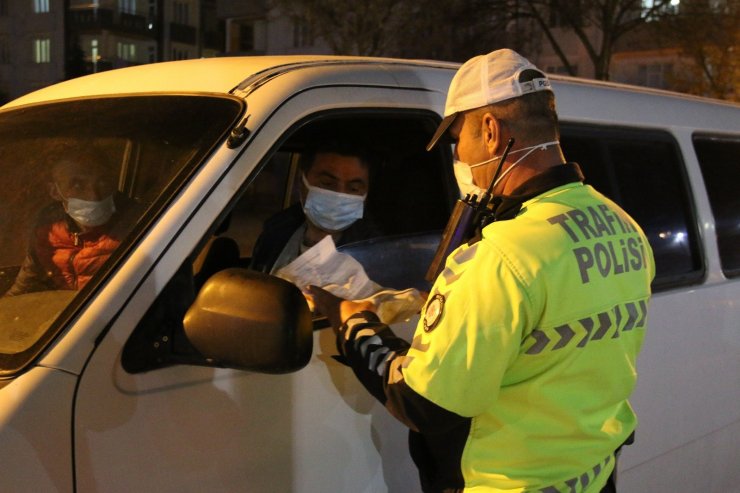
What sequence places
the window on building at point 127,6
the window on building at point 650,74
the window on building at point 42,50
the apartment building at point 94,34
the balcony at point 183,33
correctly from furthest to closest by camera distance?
the balcony at point 183,33 → the window on building at point 42,50 → the window on building at point 127,6 → the apartment building at point 94,34 → the window on building at point 650,74

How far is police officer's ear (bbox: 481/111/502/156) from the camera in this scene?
179cm

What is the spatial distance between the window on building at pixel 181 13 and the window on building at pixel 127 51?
3.69 meters

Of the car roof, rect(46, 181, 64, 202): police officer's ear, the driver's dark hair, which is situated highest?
the car roof

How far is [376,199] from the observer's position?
2758mm

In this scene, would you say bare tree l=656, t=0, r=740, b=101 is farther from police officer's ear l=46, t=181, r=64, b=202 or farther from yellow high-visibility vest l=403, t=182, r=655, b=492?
police officer's ear l=46, t=181, r=64, b=202

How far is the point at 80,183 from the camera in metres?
2.19

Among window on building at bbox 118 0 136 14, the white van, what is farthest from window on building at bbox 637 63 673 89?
the white van

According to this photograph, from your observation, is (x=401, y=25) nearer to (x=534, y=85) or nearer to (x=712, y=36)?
(x=712, y=36)

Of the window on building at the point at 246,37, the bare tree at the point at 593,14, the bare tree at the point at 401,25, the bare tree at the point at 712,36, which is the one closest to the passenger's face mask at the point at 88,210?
the bare tree at the point at 401,25

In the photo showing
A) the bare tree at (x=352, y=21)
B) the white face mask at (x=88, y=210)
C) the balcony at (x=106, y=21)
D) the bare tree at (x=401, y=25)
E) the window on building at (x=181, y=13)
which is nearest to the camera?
the white face mask at (x=88, y=210)

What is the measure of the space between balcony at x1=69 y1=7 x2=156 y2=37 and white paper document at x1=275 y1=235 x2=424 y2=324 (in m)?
36.4

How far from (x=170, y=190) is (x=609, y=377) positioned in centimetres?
109

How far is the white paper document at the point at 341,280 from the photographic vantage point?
90.7 inches

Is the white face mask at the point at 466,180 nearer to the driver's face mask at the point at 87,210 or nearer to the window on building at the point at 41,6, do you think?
the driver's face mask at the point at 87,210
